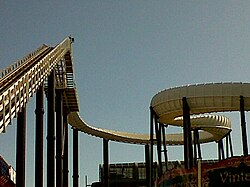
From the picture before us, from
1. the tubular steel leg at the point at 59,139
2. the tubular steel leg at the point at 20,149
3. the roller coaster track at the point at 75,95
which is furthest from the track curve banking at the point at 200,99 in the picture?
the tubular steel leg at the point at 20,149

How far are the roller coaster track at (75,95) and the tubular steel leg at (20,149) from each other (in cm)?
266

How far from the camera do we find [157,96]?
56219 millimetres

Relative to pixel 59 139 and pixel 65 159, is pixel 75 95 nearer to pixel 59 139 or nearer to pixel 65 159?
pixel 59 139

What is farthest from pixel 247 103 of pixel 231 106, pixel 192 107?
pixel 192 107

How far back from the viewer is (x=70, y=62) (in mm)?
57375

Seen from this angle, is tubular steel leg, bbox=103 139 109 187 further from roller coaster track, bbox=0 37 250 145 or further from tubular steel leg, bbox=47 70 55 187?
tubular steel leg, bbox=47 70 55 187

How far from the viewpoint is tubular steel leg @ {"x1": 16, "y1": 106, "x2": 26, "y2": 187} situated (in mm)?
38594

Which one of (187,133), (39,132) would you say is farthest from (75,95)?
(39,132)

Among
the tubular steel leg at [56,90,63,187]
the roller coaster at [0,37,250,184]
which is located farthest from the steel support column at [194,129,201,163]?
the tubular steel leg at [56,90,63,187]

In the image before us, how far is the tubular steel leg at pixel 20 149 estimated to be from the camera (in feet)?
127

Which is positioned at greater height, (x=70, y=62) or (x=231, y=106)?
(x=70, y=62)

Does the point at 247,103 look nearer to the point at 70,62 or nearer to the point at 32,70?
the point at 70,62

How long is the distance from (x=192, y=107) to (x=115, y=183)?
50.7 meters

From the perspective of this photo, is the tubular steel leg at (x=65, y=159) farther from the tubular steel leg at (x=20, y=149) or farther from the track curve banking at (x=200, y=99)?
the tubular steel leg at (x=20, y=149)
